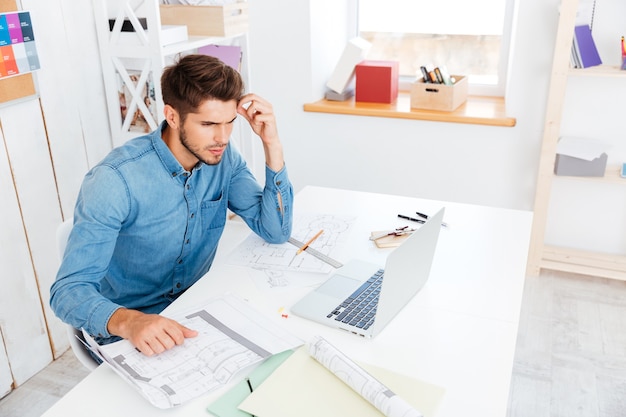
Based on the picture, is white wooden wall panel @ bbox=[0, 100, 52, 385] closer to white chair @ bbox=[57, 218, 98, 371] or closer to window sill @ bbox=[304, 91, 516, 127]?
white chair @ bbox=[57, 218, 98, 371]

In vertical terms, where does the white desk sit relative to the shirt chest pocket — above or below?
below

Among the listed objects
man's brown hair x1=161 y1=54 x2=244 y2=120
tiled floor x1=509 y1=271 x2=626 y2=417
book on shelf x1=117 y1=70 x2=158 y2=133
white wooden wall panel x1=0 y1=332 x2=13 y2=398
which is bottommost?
tiled floor x1=509 y1=271 x2=626 y2=417

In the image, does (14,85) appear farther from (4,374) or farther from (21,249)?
(4,374)

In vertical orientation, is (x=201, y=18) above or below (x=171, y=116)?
above

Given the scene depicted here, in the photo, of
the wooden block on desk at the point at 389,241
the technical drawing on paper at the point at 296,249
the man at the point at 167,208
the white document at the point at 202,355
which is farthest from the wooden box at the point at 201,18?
the white document at the point at 202,355

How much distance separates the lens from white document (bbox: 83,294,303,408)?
1.15 m

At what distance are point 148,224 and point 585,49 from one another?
2062 millimetres

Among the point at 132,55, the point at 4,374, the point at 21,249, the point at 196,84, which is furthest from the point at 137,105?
the point at 4,374

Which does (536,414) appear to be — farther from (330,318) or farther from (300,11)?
(300,11)

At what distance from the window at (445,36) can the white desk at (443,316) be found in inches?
59.6

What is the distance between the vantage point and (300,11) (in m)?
3.08

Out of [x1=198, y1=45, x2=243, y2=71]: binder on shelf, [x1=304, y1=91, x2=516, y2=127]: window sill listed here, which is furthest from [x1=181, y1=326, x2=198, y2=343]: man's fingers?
[x1=304, y1=91, x2=516, y2=127]: window sill

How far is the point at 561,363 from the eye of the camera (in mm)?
2379

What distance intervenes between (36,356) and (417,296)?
5.30 feet
